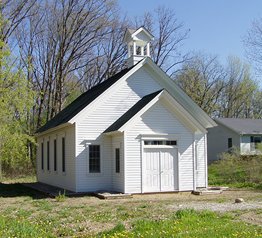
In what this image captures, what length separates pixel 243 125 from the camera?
133 ft

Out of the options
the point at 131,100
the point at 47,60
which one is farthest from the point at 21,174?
the point at 131,100

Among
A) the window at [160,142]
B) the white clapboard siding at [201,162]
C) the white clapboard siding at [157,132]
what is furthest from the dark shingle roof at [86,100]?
the white clapboard siding at [201,162]

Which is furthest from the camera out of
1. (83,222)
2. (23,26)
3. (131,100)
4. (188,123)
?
(23,26)

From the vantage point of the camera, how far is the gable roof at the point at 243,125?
1511 inches

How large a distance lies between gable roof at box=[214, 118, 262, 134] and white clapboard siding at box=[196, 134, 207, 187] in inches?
772

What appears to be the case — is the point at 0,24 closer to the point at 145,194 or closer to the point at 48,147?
the point at 48,147

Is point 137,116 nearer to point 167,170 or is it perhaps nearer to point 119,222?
point 167,170

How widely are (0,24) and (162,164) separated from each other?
15.7m

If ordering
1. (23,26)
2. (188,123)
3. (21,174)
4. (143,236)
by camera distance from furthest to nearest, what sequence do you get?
(23,26), (21,174), (188,123), (143,236)

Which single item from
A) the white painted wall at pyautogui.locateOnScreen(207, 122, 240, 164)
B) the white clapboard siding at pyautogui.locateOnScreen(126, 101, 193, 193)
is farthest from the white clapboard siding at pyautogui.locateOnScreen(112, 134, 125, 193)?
the white painted wall at pyautogui.locateOnScreen(207, 122, 240, 164)

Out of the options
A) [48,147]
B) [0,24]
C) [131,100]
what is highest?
[0,24]

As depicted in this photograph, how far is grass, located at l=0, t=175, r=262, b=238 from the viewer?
8133mm

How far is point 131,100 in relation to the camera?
1833 centimetres

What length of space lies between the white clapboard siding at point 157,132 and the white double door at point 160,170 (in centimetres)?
34
